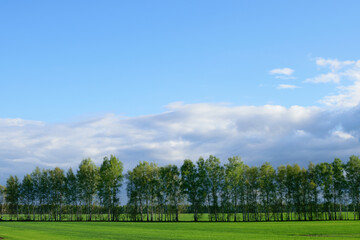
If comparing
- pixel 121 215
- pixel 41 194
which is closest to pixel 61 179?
pixel 41 194

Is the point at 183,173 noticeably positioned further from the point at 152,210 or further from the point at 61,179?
the point at 61,179

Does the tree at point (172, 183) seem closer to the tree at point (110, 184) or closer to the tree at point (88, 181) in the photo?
the tree at point (110, 184)

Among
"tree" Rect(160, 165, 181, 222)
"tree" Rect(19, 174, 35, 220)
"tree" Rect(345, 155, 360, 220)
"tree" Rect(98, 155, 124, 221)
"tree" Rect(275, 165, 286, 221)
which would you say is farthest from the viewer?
"tree" Rect(19, 174, 35, 220)

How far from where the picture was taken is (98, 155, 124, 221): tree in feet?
369

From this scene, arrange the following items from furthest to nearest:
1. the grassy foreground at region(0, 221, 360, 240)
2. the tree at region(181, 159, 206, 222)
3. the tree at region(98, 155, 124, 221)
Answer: the tree at region(98, 155, 124, 221), the tree at region(181, 159, 206, 222), the grassy foreground at region(0, 221, 360, 240)

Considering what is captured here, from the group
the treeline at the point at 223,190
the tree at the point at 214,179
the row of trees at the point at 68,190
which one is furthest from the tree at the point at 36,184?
the tree at the point at 214,179

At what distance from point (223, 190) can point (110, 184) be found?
36402 millimetres

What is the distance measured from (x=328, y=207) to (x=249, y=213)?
2218 cm

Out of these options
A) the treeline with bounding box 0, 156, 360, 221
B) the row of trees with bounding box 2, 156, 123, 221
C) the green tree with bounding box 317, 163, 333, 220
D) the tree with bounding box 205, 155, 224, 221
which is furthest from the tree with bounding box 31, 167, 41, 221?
the green tree with bounding box 317, 163, 333, 220

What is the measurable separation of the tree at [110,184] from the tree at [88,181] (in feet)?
22.8

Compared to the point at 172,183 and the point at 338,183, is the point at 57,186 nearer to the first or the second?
the point at 172,183

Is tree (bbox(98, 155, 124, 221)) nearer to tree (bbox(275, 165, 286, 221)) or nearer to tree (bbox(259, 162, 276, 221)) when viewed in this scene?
tree (bbox(259, 162, 276, 221))

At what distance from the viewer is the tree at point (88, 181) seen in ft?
392

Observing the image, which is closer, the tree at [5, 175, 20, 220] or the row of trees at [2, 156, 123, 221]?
the row of trees at [2, 156, 123, 221]
